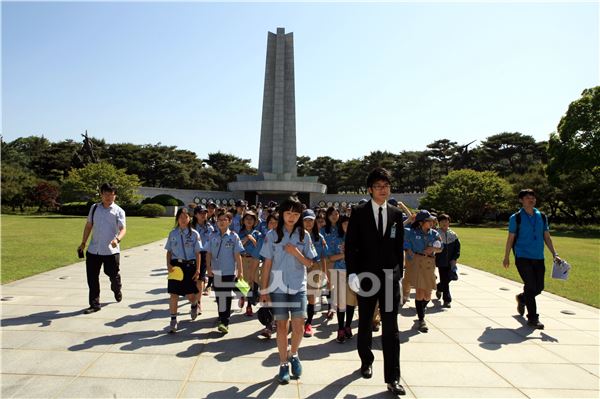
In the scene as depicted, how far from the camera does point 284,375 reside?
314cm

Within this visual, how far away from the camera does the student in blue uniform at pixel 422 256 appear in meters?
4.85

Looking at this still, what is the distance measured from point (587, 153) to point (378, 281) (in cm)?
2976

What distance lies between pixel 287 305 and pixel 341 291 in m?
1.48

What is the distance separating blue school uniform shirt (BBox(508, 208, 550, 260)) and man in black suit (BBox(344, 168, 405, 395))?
9.19ft

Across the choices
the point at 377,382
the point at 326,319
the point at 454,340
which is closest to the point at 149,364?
the point at 377,382

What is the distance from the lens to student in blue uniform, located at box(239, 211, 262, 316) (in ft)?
18.0

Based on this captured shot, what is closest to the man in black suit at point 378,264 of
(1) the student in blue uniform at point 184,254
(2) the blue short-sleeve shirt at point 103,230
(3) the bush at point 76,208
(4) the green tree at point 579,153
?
(1) the student in blue uniform at point 184,254

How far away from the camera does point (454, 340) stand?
172 inches

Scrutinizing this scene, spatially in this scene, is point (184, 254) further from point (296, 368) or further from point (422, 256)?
point (422, 256)

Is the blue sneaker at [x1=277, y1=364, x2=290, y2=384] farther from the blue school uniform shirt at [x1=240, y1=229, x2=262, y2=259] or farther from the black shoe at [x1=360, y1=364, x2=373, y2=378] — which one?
the blue school uniform shirt at [x1=240, y1=229, x2=262, y2=259]

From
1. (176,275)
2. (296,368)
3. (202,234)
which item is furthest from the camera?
(202,234)

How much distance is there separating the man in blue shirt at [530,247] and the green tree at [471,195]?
28186 mm

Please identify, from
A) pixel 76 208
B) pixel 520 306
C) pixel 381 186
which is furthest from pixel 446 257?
pixel 76 208

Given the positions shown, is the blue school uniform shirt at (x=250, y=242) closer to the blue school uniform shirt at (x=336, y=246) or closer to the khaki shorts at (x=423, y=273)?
the blue school uniform shirt at (x=336, y=246)
